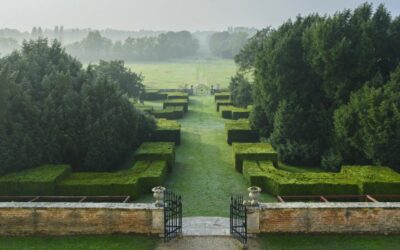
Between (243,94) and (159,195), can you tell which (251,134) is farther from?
(159,195)

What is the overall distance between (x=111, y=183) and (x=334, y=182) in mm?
11244

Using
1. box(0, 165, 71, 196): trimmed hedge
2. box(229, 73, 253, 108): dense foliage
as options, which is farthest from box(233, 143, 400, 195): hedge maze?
box(229, 73, 253, 108): dense foliage

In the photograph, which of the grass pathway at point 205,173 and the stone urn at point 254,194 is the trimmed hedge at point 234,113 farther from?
the stone urn at point 254,194

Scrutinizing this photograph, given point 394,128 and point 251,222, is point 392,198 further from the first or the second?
point 251,222

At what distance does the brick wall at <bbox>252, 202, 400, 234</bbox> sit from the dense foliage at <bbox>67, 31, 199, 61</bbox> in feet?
461

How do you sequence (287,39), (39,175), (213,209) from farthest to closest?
(287,39) < (39,175) < (213,209)

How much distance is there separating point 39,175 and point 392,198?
17.7 m

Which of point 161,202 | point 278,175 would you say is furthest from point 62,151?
point 278,175

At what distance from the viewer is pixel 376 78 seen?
25797mm

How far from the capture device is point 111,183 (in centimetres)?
2166

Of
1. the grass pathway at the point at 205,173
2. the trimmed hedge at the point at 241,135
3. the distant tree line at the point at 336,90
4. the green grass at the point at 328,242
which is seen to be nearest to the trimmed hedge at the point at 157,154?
the grass pathway at the point at 205,173

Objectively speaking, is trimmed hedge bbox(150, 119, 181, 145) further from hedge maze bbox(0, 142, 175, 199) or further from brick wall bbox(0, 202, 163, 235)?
brick wall bbox(0, 202, 163, 235)

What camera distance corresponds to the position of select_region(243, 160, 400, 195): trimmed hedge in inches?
830

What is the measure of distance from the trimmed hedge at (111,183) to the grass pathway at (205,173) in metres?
1.64
